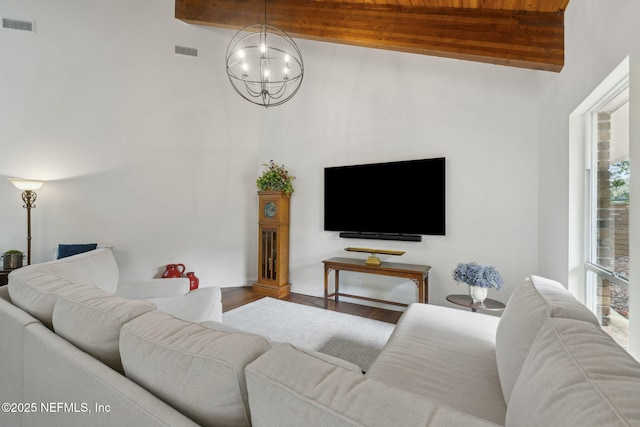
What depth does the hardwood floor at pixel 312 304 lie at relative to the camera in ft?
11.3

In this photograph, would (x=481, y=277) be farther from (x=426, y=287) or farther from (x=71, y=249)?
(x=71, y=249)

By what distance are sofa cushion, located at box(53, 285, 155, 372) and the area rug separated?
1586 millimetres

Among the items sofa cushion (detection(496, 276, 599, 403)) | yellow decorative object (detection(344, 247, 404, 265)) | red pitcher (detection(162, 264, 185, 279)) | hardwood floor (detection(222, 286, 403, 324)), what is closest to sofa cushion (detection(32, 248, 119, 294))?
hardwood floor (detection(222, 286, 403, 324))

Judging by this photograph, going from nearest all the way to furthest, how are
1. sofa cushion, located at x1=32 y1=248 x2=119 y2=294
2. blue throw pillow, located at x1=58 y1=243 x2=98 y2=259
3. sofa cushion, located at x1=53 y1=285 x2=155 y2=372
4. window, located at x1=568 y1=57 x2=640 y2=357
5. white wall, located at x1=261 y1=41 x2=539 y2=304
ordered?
sofa cushion, located at x1=53 y1=285 x2=155 y2=372, window, located at x1=568 y1=57 x2=640 y2=357, sofa cushion, located at x1=32 y1=248 x2=119 y2=294, white wall, located at x1=261 y1=41 x2=539 y2=304, blue throw pillow, located at x1=58 y1=243 x2=98 y2=259

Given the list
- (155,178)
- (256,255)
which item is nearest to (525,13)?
(256,255)

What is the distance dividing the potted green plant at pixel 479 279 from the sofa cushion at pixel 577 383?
1.69m

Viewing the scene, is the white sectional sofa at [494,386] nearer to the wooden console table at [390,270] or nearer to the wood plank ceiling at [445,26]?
the wooden console table at [390,270]

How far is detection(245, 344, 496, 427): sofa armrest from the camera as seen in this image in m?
0.52

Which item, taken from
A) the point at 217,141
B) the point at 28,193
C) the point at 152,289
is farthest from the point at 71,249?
the point at 217,141

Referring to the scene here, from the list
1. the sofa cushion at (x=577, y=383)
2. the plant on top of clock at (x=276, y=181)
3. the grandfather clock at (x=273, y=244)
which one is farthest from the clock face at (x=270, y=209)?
the sofa cushion at (x=577, y=383)

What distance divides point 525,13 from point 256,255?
4471 mm

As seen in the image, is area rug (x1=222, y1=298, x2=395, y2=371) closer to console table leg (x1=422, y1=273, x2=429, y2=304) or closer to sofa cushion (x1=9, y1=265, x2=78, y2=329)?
console table leg (x1=422, y1=273, x2=429, y2=304)

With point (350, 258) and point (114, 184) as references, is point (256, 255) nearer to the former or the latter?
point (350, 258)

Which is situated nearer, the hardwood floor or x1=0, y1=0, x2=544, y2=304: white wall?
x1=0, y1=0, x2=544, y2=304: white wall
